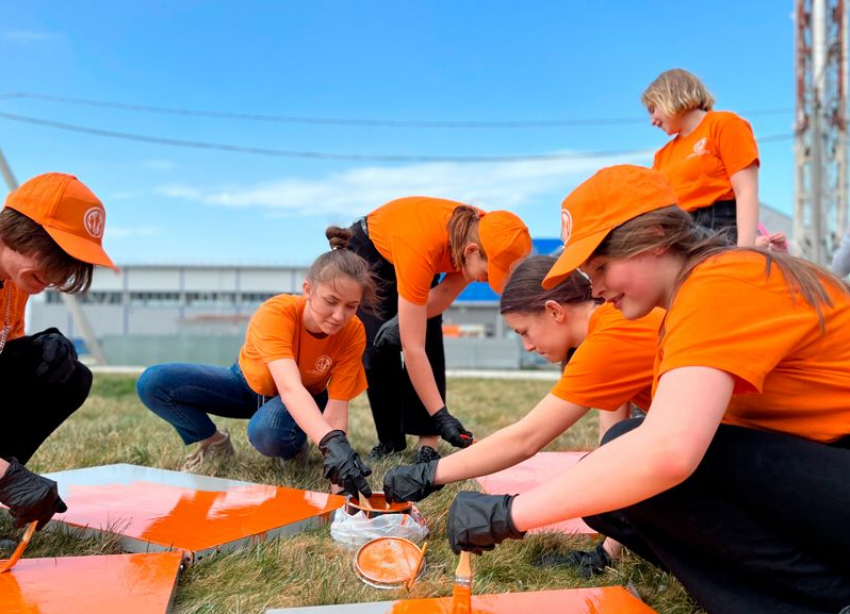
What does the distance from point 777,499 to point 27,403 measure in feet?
8.15

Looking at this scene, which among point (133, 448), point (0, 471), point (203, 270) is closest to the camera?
point (0, 471)

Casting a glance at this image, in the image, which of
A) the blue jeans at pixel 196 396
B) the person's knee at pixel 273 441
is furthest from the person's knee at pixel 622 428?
the blue jeans at pixel 196 396

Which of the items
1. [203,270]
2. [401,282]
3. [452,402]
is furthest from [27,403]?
[203,270]

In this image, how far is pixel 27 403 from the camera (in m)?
2.65

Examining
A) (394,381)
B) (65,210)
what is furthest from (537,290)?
(394,381)

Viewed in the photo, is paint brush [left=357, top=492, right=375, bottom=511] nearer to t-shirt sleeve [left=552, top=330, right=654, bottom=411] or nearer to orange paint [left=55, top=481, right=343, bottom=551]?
orange paint [left=55, top=481, right=343, bottom=551]

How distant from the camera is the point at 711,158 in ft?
10.2

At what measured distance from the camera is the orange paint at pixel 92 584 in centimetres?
162

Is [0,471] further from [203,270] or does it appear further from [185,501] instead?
[203,270]

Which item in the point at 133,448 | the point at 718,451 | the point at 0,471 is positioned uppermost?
the point at 718,451

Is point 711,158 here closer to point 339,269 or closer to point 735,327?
point 339,269

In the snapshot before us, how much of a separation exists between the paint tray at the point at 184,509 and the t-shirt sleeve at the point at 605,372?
3.54ft

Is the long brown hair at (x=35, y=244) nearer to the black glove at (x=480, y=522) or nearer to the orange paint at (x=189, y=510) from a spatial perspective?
the orange paint at (x=189, y=510)

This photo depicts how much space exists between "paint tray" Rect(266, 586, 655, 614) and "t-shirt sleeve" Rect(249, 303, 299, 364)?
50.7 inches
